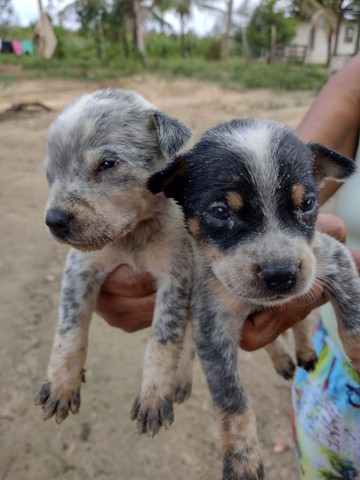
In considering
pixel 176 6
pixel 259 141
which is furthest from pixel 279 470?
pixel 176 6

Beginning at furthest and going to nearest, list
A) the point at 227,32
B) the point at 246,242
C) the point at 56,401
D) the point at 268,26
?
1. the point at 268,26
2. the point at 227,32
3. the point at 56,401
4. the point at 246,242

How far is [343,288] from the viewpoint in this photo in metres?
2.35

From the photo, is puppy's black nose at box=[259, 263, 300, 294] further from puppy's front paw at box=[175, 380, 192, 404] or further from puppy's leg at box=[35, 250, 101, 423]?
puppy's front paw at box=[175, 380, 192, 404]

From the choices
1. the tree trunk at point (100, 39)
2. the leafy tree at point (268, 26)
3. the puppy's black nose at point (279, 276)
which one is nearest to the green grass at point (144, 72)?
the tree trunk at point (100, 39)

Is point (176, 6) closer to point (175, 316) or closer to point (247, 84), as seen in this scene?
point (247, 84)

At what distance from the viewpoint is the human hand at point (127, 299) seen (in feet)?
8.79

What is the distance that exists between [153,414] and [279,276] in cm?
93

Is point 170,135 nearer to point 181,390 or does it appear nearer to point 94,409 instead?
point 181,390

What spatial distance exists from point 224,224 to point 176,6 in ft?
119

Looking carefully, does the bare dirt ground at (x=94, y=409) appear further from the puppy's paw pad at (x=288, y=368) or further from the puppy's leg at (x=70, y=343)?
the puppy's leg at (x=70, y=343)

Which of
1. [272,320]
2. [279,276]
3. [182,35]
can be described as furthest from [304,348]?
[182,35]

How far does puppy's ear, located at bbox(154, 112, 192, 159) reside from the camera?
2461 millimetres

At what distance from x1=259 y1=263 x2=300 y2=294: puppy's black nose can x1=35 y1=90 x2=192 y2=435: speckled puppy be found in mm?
662

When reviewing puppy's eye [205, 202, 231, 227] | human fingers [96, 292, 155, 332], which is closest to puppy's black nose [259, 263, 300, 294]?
puppy's eye [205, 202, 231, 227]
